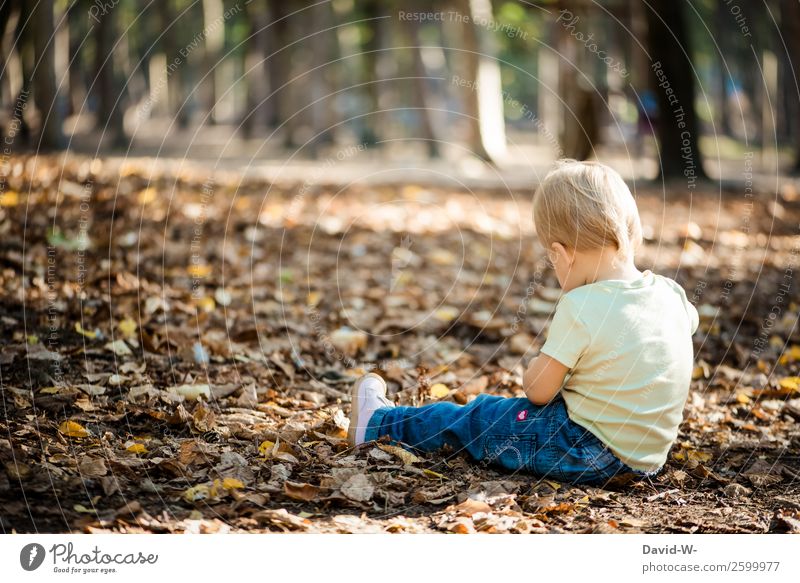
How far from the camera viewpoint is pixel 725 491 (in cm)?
353

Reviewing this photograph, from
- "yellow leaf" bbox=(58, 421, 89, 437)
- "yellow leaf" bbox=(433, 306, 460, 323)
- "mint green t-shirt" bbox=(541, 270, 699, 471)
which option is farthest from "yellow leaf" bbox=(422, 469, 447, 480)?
"yellow leaf" bbox=(433, 306, 460, 323)

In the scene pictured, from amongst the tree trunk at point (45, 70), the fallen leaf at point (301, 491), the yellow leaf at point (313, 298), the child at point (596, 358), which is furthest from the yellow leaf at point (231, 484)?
the tree trunk at point (45, 70)

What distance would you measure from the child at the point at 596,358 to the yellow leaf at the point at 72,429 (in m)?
1.59

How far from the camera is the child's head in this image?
3303 millimetres

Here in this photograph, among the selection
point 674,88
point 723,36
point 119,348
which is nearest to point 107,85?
point 674,88

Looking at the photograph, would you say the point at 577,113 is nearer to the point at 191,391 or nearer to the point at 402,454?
the point at 191,391

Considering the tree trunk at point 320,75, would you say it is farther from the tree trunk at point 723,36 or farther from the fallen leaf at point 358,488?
the fallen leaf at point 358,488

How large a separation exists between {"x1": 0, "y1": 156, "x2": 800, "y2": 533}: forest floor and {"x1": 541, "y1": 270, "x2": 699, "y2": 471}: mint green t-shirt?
26 cm

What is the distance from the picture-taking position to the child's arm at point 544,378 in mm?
3277

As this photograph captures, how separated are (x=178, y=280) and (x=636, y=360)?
394 centimetres

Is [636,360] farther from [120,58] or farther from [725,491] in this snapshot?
[120,58]

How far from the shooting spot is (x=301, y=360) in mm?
5074
